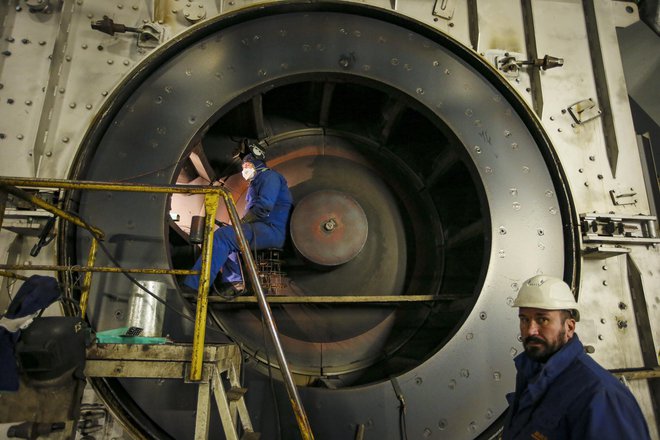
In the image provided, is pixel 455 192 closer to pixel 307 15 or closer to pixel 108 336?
pixel 307 15

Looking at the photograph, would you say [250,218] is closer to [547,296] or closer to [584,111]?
[547,296]

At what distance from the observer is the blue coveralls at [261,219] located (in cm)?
280

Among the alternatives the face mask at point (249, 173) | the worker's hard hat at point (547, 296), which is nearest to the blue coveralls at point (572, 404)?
the worker's hard hat at point (547, 296)

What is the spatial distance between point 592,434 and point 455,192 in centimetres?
225

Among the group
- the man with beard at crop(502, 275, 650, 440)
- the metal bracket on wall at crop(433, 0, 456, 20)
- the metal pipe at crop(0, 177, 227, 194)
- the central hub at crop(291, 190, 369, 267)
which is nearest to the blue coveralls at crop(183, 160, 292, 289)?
the central hub at crop(291, 190, 369, 267)

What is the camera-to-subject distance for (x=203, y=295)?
164 cm

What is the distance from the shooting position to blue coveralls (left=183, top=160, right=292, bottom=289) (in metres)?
2.80

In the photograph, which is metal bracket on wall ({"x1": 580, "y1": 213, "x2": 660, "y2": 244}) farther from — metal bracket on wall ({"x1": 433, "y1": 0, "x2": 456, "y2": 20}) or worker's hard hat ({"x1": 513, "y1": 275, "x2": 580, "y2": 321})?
metal bracket on wall ({"x1": 433, "y1": 0, "x2": 456, "y2": 20})

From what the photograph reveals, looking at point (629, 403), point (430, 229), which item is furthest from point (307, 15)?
point (629, 403)

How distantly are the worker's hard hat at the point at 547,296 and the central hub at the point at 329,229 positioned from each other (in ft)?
4.65

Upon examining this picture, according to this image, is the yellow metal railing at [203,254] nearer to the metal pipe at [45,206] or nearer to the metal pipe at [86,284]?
the metal pipe at [45,206]

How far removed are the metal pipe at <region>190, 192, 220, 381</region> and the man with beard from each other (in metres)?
1.23

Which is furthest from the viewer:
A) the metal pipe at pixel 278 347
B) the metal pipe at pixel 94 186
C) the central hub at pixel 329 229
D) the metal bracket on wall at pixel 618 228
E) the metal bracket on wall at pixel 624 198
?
the central hub at pixel 329 229

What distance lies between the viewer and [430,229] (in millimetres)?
3324
